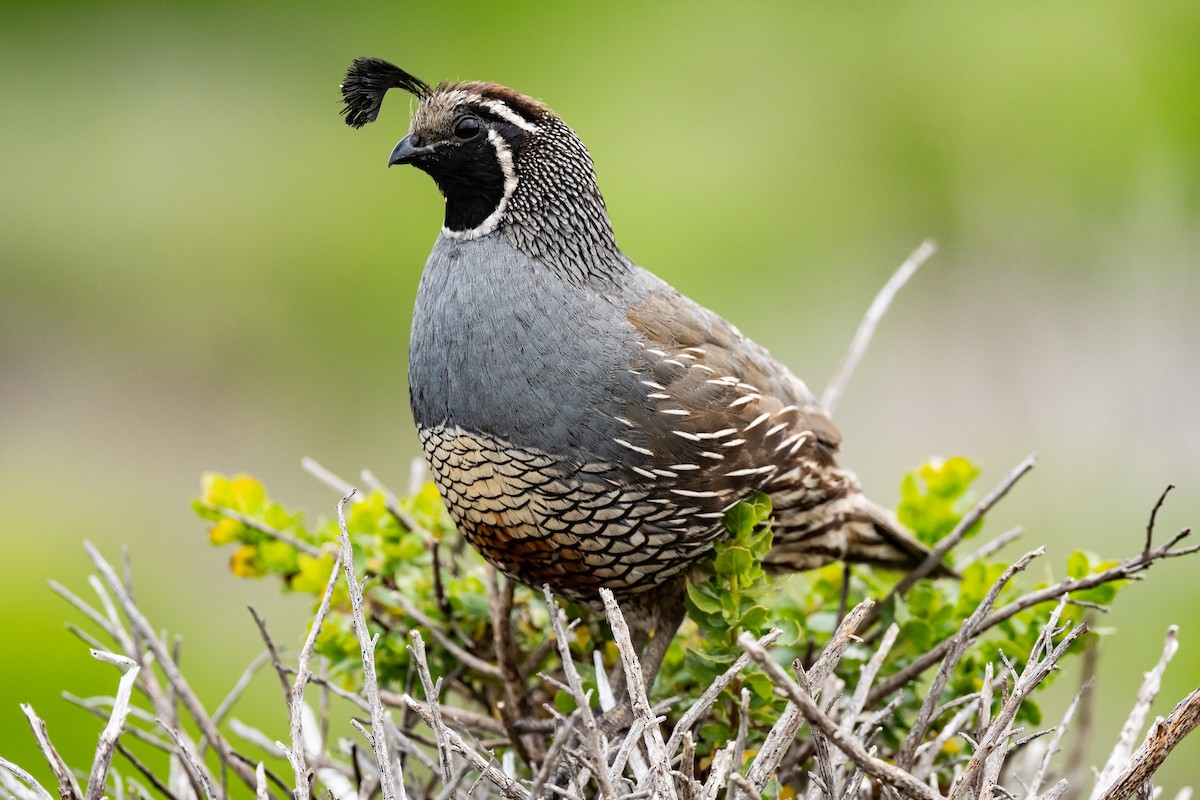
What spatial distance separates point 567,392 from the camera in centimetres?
222

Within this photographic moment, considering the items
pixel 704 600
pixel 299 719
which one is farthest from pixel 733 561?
pixel 299 719

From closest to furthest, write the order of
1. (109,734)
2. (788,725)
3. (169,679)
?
(109,734) < (788,725) < (169,679)

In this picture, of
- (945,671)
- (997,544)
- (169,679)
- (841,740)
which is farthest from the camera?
(997,544)

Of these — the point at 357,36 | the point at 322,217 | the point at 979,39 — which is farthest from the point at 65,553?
the point at 979,39

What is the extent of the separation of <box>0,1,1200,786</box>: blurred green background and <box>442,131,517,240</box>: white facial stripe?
326 cm

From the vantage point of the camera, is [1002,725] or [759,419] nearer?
[1002,725]

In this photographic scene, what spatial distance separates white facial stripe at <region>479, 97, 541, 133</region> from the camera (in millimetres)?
2352

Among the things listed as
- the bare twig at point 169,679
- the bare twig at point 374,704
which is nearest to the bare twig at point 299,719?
the bare twig at point 374,704

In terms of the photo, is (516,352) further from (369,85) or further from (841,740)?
(841,740)

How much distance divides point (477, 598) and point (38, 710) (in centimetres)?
234

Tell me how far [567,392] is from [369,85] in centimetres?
68

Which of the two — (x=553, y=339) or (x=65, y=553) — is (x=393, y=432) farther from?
(x=553, y=339)

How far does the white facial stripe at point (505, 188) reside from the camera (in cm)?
238

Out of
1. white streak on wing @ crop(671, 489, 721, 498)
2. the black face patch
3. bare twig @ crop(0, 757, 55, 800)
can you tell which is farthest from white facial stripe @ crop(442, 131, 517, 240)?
bare twig @ crop(0, 757, 55, 800)
